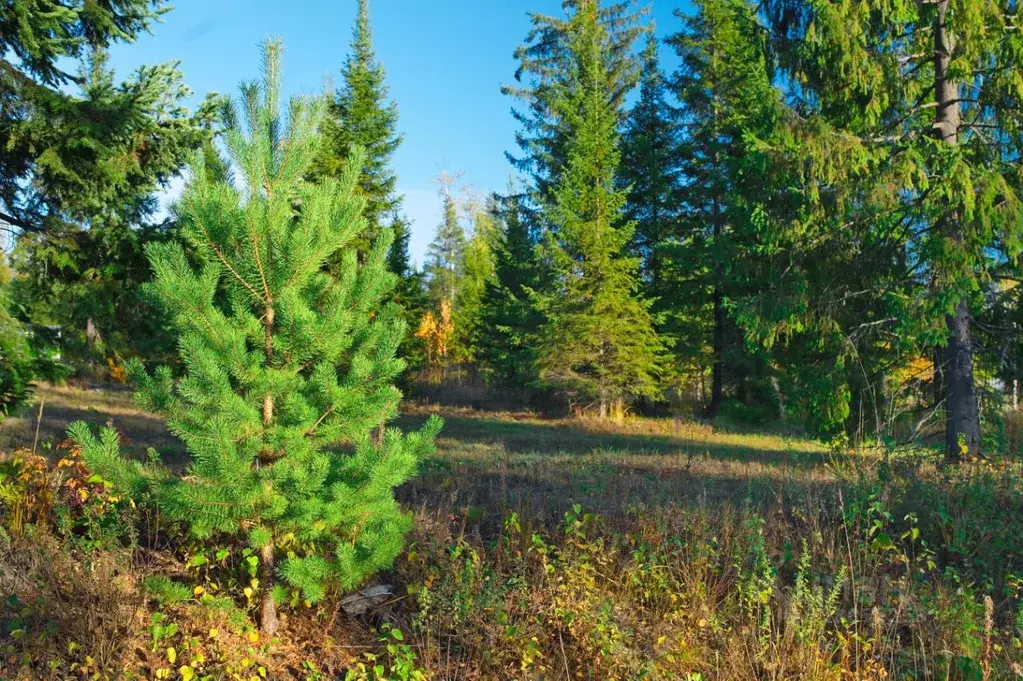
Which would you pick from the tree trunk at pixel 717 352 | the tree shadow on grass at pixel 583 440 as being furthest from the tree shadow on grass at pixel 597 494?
the tree trunk at pixel 717 352

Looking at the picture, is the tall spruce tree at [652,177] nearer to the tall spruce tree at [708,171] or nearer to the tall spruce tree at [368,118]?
the tall spruce tree at [708,171]

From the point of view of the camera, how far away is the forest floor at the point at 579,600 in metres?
3.57

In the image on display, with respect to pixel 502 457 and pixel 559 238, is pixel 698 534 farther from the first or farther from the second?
pixel 559 238

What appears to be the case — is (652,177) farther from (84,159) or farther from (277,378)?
A: (277,378)

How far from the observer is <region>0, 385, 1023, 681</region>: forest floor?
3.57 metres

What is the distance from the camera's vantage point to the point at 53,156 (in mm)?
6676

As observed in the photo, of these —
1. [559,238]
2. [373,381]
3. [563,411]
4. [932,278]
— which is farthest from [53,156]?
[563,411]

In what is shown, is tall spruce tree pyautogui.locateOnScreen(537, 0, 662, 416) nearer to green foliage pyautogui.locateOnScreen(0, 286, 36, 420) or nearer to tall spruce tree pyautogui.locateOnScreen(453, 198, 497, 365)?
tall spruce tree pyautogui.locateOnScreen(453, 198, 497, 365)

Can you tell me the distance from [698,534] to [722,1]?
68.5 ft

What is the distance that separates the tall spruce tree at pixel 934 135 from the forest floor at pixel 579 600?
3569 millimetres

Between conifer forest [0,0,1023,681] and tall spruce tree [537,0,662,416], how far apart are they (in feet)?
18.0

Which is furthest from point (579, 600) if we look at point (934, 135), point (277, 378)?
point (934, 135)

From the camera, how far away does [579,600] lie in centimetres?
411

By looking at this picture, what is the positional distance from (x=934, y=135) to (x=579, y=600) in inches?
333
